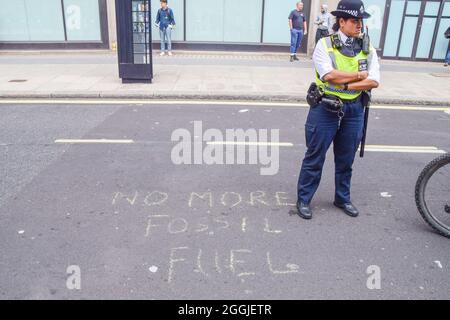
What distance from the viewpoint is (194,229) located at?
4.01 m

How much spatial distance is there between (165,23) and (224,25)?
7.24ft

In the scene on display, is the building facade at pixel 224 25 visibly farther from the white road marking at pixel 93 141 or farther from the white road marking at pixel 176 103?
the white road marking at pixel 93 141

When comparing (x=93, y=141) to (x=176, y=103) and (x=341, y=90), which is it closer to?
(x=176, y=103)

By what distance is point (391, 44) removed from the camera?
15.8m

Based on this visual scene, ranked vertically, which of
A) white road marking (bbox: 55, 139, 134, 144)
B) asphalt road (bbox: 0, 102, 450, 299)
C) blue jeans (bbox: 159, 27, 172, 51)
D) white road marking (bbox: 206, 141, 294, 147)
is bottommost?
white road marking (bbox: 55, 139, 134, 144)

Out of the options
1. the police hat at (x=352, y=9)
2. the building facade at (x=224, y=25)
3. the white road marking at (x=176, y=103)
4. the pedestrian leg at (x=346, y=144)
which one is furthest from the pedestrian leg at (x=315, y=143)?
the building facade at (x=224, y=25)

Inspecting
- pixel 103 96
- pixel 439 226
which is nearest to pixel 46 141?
pixel 103 96

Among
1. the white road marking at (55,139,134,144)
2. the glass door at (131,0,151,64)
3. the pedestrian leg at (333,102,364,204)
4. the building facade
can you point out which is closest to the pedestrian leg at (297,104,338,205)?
the pedestrian leg at (333,102,364,204)

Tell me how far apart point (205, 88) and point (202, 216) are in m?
6.08

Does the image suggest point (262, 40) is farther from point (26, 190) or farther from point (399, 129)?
point (26, 190)

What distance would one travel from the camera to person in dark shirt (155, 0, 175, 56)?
14.5 metres

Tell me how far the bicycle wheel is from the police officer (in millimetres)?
644

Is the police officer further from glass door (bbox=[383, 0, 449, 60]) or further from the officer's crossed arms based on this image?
glass door (bbox=[383, 0, 449, 60])
